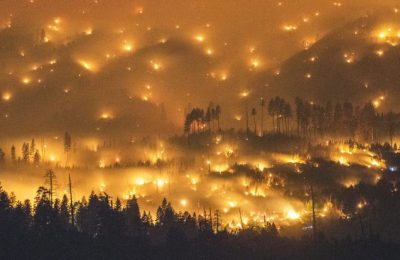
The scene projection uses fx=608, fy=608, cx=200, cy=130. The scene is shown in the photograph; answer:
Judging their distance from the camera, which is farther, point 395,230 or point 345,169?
point 345,169

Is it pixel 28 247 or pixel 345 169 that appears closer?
pixel 28 247

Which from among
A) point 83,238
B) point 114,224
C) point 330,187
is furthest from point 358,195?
point 83,238

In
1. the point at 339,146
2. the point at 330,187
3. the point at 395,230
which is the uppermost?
the point at 339,146

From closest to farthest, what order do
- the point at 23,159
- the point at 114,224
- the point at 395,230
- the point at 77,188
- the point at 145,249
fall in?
the point at 145,249, the point at 114,224, the point at 395,230, the point at 77,188, the point at 23,159

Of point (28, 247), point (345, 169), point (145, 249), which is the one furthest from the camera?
point (345, 169)

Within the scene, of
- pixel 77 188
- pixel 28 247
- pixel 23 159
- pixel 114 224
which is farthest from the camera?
pixel 23 159

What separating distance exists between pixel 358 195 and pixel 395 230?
16630 mm

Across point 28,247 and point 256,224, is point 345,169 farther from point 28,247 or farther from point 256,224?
point 28,247

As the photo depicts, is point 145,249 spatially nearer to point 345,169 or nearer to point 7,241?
point 7,241

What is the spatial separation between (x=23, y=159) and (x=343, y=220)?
4327 inches

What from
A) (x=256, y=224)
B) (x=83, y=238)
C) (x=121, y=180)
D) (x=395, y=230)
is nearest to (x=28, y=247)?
(x=83, y=238)

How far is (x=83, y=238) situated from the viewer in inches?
3600

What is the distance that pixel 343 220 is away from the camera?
129125 millimetres

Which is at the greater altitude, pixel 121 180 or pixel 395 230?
pixel 121 180
